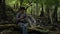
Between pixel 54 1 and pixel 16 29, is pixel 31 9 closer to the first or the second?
pixel 54 1

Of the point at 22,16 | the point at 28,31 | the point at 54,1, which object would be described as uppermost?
the point at 54,1

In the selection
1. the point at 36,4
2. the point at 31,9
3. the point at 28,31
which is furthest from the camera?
the point at 31,9

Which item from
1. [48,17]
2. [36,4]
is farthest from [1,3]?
[48,17]

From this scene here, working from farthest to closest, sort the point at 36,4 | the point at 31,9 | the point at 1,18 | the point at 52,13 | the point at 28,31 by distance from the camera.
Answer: the point at 31,9 < the point at 36,4 < the point at 52,13 < the point at 1,18 < the point at 28,31

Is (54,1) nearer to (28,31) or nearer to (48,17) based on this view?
(48,17)

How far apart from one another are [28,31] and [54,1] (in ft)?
6.43

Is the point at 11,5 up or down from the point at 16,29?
up

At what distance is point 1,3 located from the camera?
7723mm

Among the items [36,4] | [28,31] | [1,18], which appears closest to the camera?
[28,31]

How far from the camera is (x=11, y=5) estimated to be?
8867 mm

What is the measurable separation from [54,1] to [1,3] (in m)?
2.26

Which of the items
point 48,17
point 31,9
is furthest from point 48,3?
point 31,9

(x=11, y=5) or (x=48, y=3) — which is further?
(x=11, y=5)

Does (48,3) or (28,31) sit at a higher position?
(48,3)
